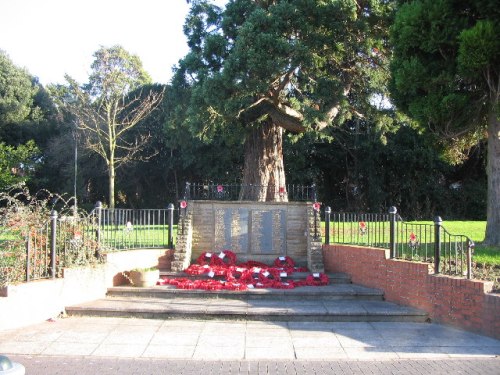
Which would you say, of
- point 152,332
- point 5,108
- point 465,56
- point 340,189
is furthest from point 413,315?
point 5,108

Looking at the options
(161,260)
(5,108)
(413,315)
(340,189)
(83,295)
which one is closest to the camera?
(413,315)

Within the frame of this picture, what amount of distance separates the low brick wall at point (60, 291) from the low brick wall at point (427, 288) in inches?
198

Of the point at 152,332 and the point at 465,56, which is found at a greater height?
the point at 465,56

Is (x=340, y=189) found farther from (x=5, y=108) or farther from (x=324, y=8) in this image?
(x=5, y=108)

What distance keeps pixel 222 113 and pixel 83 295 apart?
7.06m

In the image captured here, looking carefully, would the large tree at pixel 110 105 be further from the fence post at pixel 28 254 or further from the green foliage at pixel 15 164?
the fence post at pixel 28 254

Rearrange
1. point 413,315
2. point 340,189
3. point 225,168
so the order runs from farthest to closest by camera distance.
Answer: point 340,189
point 225,168
point 413,315

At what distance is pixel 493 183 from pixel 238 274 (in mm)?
6200

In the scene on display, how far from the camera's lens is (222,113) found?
14.7 metres

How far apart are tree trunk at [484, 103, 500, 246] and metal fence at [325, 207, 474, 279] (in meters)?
0.61

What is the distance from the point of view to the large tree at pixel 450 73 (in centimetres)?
1074

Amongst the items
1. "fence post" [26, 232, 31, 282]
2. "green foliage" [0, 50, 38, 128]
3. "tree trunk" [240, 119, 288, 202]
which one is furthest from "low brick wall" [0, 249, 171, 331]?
"green foliage" [0, 50, 38, 128]

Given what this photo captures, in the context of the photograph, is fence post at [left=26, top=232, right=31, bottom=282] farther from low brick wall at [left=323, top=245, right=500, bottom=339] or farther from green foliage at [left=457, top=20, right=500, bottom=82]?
green foliage at [left=457, top=20, right=500, bottom=82]

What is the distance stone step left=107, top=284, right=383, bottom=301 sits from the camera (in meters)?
9.95
